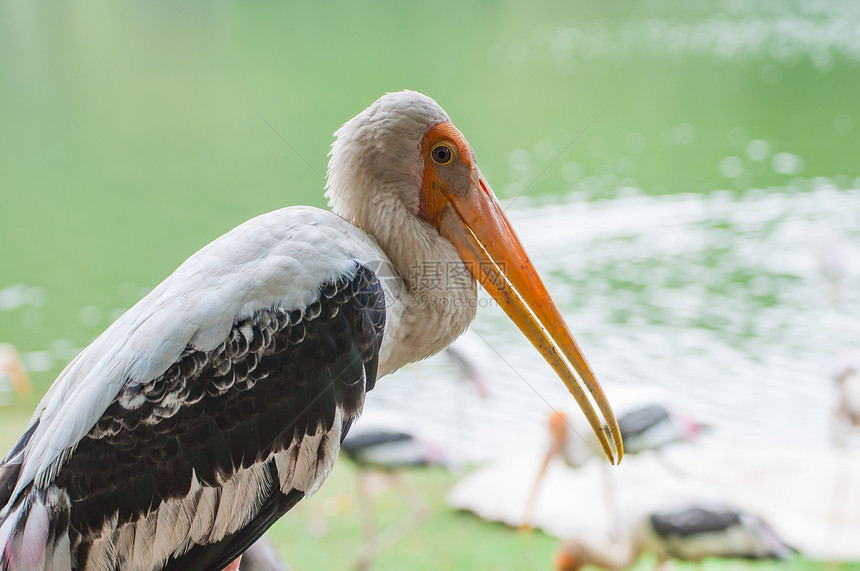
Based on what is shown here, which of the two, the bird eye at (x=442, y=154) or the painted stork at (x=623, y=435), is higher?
the bird eye at (x=442, y=154)

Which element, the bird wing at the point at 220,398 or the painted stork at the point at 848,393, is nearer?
the bird wing at the point at 220,398

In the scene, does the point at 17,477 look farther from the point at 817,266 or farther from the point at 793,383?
the point at 817,266

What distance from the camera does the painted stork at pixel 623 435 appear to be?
3807 millimetres

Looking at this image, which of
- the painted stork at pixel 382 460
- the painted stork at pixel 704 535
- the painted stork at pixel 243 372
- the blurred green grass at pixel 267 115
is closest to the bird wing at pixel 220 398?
the painted stork at pixel 243 372

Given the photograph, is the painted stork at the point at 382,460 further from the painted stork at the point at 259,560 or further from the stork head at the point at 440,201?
the stork head at the point at 440,201

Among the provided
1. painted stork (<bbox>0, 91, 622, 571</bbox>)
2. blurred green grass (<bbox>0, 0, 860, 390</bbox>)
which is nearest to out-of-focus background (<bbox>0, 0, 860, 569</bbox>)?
blurred green grass (<bbox>0, 0, 860, 390</bbox>)

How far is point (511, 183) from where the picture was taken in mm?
9000

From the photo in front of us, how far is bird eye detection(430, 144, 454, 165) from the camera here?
5.90ft

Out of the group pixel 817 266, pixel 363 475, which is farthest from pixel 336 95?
pixel 363 475

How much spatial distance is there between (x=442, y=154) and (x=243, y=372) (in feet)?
2.09

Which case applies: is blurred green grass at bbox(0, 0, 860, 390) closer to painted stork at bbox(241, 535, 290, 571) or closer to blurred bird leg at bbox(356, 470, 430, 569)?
blurred bird leg at bbox(356, 470, 430, 569)

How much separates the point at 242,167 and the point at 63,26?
32.5 ft

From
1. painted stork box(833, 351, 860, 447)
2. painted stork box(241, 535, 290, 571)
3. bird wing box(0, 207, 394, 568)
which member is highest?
bird wing box(0, 207, 394, 568)

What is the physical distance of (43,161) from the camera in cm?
1066
